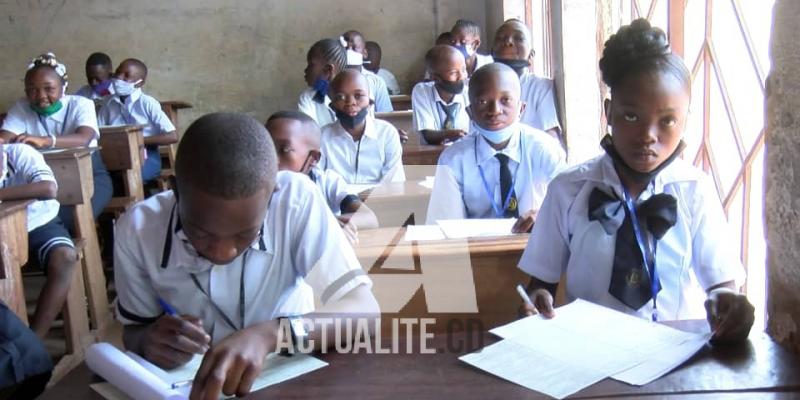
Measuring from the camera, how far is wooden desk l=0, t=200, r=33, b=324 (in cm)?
256

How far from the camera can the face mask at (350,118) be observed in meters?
3.66

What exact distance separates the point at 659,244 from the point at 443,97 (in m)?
3.35

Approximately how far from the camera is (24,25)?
7.75 metres

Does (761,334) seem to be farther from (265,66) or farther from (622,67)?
(265,66)

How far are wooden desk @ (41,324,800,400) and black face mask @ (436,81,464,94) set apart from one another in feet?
11.8

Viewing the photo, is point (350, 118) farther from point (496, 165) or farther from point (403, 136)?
point (496, 165)

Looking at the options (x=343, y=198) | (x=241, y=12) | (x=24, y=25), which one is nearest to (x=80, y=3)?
(x=24, y=25)

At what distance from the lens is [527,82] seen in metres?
4.18

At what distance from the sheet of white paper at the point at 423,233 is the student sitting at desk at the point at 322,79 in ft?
8.36

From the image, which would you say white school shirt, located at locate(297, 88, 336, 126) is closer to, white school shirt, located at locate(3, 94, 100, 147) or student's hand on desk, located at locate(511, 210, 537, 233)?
white school shirt, located at locate(3, 94, 100, 147)

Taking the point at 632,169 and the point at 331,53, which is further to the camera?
the point at 331,53

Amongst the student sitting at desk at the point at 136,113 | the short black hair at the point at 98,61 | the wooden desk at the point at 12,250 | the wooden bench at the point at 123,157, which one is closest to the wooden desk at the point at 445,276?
the wooden desk at the point at 12,250

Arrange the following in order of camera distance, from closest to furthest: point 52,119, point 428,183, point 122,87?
point 428,183, point 52,119, point 122,87

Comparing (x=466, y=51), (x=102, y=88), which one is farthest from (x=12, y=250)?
(x=102, y=88)
